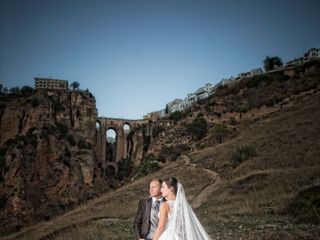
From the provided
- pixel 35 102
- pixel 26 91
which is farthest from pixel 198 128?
pixel 26 91

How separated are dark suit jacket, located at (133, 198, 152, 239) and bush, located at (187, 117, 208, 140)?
39413mm

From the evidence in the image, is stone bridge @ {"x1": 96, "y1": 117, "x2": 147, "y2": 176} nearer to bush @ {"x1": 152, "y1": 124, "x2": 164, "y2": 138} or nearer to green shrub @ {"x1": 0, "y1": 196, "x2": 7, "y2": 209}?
bush @ {"x1": 152, "y1": 124, "x2": 164, "y2": 138}

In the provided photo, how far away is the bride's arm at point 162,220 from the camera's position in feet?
14.6

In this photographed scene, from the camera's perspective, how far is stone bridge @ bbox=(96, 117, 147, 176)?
6441cm

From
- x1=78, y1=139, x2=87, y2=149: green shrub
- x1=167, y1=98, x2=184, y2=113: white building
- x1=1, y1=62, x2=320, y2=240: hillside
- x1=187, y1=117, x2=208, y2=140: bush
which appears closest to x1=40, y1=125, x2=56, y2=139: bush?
x1=78, y1=139, x2=87, y2=149: green shrub

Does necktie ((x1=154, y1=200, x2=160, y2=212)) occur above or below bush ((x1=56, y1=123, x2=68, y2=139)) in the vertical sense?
below

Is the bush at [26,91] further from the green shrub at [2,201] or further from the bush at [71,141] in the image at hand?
the green shrub at [2,201]

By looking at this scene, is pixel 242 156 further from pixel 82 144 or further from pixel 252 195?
pixel 82 144

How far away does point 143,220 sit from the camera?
4.79 m

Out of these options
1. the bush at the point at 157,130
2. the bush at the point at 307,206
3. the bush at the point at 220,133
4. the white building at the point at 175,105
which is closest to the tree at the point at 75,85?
the bush at the point at 157,130

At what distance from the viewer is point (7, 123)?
58062 millimetres

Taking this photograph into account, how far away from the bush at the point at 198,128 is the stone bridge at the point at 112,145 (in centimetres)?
2298

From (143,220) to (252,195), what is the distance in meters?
7.76

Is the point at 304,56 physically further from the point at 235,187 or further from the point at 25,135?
the point at 235,187
